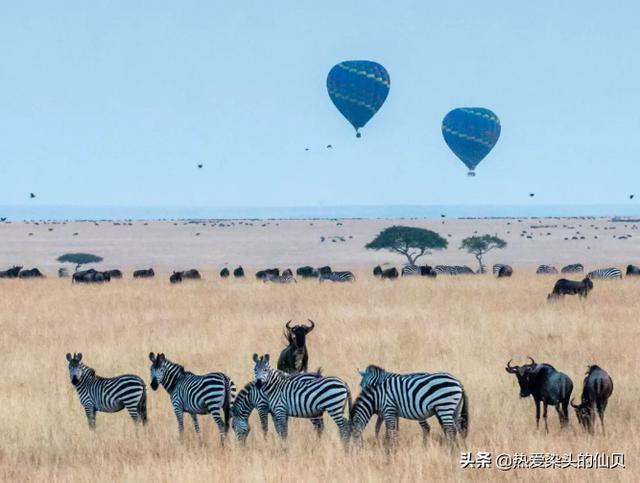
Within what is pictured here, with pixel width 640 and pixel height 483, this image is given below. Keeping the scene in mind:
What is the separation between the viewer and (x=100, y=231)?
13262cm

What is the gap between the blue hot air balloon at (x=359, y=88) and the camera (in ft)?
164

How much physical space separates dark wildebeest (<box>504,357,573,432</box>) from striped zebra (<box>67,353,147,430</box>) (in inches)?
183

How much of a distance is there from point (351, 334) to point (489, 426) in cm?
891

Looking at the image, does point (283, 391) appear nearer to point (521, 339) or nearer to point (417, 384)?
point (417, 384)

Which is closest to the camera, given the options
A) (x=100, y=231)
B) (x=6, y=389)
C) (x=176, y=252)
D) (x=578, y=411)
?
(x=578, y=411)

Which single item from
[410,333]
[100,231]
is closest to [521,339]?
[410,333]

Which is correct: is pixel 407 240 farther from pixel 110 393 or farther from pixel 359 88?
pixel 110 393

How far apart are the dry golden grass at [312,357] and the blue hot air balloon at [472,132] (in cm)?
1907

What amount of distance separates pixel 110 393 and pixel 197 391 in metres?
1.36

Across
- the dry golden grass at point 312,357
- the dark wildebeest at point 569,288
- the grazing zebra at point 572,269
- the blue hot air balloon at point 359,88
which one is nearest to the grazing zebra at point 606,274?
the dry golden grass at point 312,357

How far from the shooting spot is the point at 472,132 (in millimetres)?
54062

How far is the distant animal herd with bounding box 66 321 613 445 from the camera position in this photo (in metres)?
10.2

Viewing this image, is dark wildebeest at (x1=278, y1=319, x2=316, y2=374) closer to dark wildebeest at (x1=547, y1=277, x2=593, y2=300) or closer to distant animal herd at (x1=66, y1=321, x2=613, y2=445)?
distant animal herd at (x1=66, y1=321, x2=613, y2=445)

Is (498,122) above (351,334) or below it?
above
